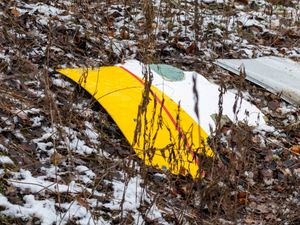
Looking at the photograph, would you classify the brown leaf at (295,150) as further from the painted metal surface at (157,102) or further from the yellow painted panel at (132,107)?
the yellow painted panel at (132,107)

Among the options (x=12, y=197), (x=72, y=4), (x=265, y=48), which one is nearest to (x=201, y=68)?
(x=265, y=48)

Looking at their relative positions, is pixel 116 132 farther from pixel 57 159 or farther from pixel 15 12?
pixel 15 12

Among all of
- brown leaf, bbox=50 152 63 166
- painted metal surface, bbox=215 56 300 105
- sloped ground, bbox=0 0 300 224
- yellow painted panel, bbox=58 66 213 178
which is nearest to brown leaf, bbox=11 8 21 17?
sloped ground, bbox=0 0 300 224

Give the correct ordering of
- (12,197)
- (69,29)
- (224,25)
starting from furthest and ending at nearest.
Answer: (224,25) → (69,29) → (12,197)

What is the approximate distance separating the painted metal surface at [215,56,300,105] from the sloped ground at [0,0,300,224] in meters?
0.11

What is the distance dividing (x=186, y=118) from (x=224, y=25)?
2.44 metres

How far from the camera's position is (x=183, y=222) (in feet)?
9.09

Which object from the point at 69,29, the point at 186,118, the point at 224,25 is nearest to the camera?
the point at 186,118

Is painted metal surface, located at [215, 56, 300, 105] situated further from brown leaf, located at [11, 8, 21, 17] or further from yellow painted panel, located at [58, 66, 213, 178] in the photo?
brown leaf, located at [11, 8, 21, 17]

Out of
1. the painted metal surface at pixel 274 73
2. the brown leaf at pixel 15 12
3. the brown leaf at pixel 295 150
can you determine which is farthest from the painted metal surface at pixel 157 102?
the brown leaf at pixel 15 12

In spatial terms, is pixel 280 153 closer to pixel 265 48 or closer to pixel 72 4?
pixel 265 48

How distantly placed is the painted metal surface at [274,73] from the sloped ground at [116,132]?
0.11 meters

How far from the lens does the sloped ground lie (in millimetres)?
2740

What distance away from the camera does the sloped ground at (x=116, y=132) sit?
2740 millimetres
